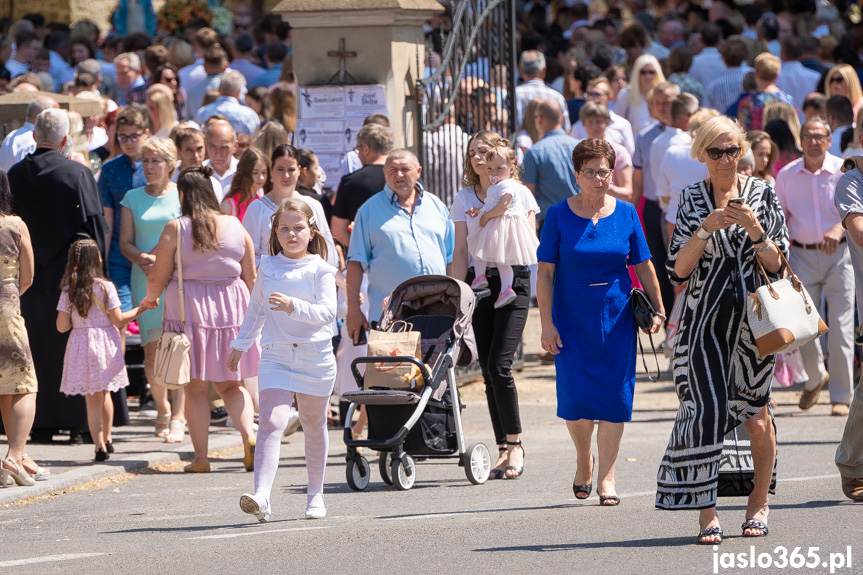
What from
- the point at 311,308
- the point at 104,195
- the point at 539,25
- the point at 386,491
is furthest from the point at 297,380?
the point at 539,25

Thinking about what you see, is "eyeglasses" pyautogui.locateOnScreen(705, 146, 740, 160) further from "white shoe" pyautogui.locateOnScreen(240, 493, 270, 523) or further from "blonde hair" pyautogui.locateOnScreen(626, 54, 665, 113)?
"blonde hair" pyautogui.locateOnScreen(626, 54, 665, 113)

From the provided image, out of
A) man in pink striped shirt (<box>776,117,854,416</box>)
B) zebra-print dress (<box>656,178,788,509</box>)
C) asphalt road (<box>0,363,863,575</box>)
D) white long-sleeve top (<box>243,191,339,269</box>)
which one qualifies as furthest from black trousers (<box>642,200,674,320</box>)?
zebra-print dress (<box>656,178,788,509</box>)

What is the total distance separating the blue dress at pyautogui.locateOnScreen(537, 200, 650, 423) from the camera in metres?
7.78

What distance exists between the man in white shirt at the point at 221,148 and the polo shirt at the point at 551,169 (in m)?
2.64

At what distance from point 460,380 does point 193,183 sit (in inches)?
161

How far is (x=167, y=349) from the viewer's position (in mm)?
9289

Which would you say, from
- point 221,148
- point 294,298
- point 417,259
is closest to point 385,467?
point 417,259

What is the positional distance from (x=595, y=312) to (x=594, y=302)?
5cm

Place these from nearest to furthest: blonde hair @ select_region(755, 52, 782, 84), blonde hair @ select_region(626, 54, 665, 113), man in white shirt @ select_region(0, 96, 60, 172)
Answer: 1. man in white shirt @ select_region(0, 96, 60, 172)
2. blonde hair @ select_region(755, 52, 782, 84)
3. blonde hair @ select_region(626, 54, 665, 113)

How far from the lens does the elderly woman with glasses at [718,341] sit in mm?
6664

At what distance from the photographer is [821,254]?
1147cm

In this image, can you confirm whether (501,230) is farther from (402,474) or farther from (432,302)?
(402,474)

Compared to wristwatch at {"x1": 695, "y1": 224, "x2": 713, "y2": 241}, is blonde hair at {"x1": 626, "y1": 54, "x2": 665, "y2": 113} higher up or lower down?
higher up

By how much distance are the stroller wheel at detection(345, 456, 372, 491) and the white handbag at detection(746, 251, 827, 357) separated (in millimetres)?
2944
